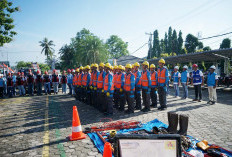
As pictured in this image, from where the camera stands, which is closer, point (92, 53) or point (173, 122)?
point (173, 122)

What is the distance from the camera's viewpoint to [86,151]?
376 cm

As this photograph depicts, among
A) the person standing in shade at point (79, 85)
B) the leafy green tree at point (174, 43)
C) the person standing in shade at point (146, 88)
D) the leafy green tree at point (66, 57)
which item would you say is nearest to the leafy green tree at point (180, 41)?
the leafy green tree at point (174, 43)

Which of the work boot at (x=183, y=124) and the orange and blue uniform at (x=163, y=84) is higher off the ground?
the orange and blue uniform at (x=163, y=84)

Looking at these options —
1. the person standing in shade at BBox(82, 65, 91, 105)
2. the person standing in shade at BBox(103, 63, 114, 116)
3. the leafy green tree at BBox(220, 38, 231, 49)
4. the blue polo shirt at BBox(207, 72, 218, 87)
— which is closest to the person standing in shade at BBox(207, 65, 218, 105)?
the blue polo shirt at BBox(207, 72, 218, 87)

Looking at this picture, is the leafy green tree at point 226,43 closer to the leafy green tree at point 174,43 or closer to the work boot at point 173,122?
the leafy green tree at point 174,43

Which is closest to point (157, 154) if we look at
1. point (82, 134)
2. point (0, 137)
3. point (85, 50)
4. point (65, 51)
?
point (82, 134)

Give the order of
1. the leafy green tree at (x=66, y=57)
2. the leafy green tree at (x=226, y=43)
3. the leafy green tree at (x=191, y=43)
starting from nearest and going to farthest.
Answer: the leafy green tree at (x=226, y=43)
the leafy green tree at (x=191, y=43)
the leafy green tree at (x=66, y=57)

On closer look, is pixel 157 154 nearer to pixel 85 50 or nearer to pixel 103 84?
pixel 103 84

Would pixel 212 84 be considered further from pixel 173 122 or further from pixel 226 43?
pixel 226 43

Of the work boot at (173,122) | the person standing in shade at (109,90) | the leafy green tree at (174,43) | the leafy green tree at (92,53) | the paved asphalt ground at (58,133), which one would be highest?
the leafy green tree at (174,43)

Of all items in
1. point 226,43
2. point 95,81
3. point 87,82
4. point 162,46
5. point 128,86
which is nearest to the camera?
point 128,86

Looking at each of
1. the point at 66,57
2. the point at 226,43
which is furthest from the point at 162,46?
the point at 66,57

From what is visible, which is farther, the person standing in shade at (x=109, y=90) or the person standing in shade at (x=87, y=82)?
the person standing in shade at (x=87, y=82)

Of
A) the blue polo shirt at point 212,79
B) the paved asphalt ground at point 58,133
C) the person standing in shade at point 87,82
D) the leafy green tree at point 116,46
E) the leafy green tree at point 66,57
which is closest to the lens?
the paved asphalt ground at point 58,133
